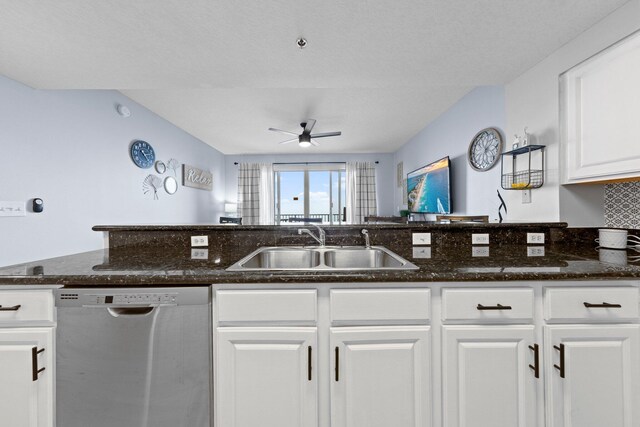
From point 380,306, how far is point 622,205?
5.62 feet

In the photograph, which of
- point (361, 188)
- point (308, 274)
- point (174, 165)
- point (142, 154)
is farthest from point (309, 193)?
point (308, 274)

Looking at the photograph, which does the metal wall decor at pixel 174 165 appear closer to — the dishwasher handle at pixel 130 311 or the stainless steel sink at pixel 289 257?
the stainless steel sink at pixel 289 257

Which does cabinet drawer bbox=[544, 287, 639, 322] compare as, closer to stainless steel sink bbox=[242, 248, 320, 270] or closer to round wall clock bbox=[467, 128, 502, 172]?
stainless steel sink bbox=[242, 248, 320, 270]

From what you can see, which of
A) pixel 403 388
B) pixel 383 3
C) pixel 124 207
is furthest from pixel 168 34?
pixel 124 207

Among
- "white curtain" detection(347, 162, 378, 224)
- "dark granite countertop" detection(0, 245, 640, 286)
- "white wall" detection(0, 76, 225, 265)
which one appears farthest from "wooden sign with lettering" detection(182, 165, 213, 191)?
"dark granite countertop" detection(0, 245, 640, 286)

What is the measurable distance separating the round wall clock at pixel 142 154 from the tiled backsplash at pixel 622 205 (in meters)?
4.40

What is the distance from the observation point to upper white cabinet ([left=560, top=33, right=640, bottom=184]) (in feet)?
4.09

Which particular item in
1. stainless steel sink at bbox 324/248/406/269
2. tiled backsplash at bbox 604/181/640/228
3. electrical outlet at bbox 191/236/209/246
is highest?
tiled backsplash at bbox 604/181/640/228

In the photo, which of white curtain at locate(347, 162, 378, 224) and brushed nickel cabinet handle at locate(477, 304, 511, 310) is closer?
brushed nickel cabinet handle at locate(477, 304, 511, 310)

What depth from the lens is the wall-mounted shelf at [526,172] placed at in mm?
1731

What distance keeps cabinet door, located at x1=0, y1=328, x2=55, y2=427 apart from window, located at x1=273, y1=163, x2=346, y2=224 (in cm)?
526

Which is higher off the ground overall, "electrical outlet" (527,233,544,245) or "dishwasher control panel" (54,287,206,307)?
"electrical outlet" (527,233,544,245)

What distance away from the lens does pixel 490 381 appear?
3.37ft

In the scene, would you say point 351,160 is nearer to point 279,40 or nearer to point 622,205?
point 279,40
